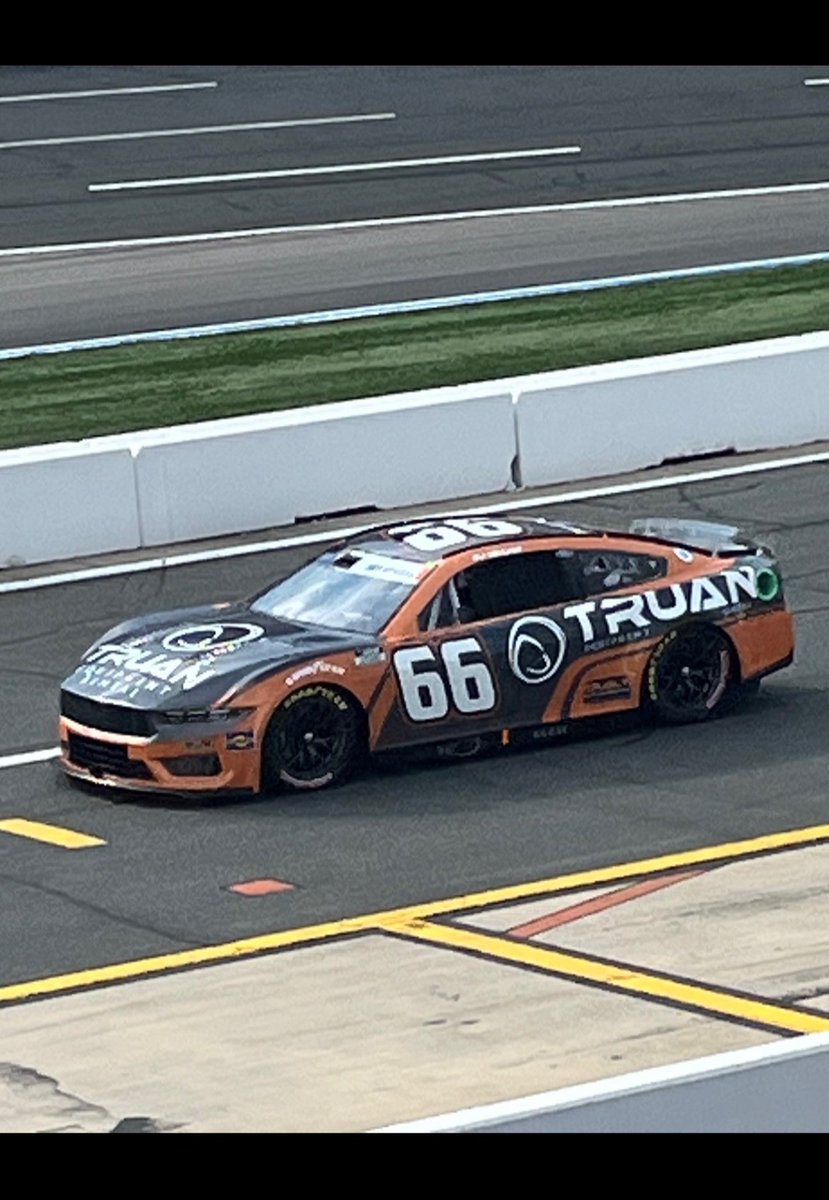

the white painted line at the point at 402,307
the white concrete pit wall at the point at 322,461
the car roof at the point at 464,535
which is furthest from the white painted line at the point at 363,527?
the white painted line at the point at 402,307

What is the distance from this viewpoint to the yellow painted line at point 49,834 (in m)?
11.8

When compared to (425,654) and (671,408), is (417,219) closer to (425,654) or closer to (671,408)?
(671,408)

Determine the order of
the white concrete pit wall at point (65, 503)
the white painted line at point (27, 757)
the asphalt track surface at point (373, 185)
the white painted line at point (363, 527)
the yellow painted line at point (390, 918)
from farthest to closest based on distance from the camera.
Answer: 1. the asphalt track surface at point (373, 185)
2. the white concrete pit wall at point (65, 503)
3. the white painted line at point (363, 527)
4. the white painted line at point (27, 757)
5. the yellow painted line at point (390, 918)

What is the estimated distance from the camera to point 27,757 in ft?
44.7

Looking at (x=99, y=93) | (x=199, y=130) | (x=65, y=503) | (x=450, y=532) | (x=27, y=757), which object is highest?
(x=99, y=93)

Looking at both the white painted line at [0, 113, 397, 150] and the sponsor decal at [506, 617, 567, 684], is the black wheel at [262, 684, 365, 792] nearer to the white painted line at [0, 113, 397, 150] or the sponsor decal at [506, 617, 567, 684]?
the sponsor decal at [506, 617, 567, 684]

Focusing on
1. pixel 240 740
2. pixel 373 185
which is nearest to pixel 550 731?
pixel 240 740

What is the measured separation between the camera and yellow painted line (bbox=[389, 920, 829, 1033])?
8414mm

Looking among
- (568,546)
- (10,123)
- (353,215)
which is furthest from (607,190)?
(568,546)

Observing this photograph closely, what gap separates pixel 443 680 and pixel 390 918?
112 inches

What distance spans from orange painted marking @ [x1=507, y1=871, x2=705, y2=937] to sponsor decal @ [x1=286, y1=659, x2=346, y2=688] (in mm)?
2532

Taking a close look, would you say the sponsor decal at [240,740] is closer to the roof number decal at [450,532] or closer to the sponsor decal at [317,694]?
the sponsor decal at [317,694]

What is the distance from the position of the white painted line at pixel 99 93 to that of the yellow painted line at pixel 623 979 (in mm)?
29709
